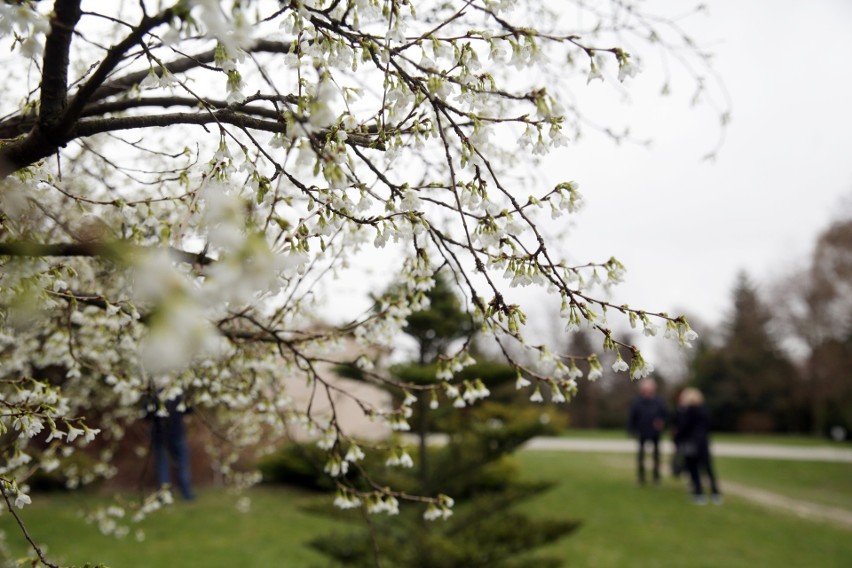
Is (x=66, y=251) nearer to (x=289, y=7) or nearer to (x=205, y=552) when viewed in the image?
(x=289, y=7)

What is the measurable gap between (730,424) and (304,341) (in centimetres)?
2848

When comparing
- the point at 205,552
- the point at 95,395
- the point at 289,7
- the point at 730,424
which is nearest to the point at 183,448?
the point at 205,552

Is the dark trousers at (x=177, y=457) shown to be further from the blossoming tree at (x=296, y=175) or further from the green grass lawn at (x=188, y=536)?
the blossoming tree at (x=296, y=175)

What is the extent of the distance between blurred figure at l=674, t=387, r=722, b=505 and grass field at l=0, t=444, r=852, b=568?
1.11ft

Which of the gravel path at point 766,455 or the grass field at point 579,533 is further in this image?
the gravel path at point 766,455

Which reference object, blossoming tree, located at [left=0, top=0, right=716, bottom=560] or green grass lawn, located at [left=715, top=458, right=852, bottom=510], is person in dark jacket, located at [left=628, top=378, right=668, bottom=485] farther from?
blossoming tree, located at [left=0, top=0, right=716, bottom=560]

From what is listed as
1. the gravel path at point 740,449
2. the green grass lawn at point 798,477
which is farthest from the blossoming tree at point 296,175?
the gravel path at point 740,449

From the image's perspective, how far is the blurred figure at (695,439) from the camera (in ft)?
31.6

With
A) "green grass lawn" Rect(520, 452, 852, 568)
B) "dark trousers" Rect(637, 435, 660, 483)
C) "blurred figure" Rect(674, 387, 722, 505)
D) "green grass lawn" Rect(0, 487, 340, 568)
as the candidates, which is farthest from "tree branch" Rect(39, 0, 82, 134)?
"dark trousers" Rect(637, 435, 660, 483)

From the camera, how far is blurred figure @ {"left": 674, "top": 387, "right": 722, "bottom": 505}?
31.6 ft

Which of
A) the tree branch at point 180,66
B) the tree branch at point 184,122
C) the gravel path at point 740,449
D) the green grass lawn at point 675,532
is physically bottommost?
the green grass lawn at point 675,532

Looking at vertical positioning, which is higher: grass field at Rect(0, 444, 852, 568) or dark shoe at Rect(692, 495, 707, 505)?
dark shoe at Rect(692, 495, 707, 505)

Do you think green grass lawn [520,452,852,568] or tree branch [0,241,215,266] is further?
green grass lawn [520,452,852,568]

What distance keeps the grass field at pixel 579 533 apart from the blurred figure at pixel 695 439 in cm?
34
